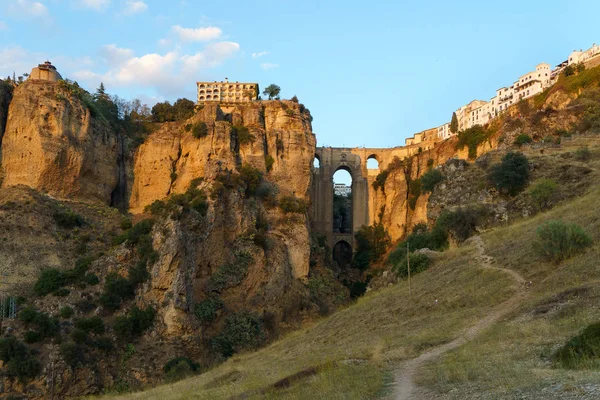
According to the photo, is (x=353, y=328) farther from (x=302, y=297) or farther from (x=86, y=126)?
(x=86, y=126)

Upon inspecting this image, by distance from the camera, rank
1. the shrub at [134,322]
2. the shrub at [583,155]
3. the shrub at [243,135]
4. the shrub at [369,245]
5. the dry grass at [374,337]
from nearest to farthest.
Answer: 1. the dry grass at [374,337]
2. the shrub at [134,322]
3. the shrub at [583,155]
4. the shrub at [243,135]
5. the shrub at [369,245]

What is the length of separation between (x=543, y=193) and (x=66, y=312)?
23.4m

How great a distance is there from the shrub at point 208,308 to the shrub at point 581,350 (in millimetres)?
28505

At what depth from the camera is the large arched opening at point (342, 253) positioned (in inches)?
2151

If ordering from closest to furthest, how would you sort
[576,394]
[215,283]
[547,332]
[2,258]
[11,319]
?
[576,394] → [547,332] → [11,319] → [2,258] → [215,283]

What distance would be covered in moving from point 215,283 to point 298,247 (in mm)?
8002

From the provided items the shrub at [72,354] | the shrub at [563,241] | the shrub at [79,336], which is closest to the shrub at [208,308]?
the shrub at [79,336]

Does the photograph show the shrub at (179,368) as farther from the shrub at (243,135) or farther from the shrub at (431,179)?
the shrub at (243,135)

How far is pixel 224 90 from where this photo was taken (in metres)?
64.9

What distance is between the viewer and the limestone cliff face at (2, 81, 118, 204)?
42.6m

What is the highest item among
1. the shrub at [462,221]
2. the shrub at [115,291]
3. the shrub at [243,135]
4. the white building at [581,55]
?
the white building at [581,55]

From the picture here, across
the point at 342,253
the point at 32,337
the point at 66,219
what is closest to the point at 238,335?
the point at 32,337

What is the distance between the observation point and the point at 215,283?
38625 mm

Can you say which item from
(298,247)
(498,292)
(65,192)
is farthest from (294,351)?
(65,192)
